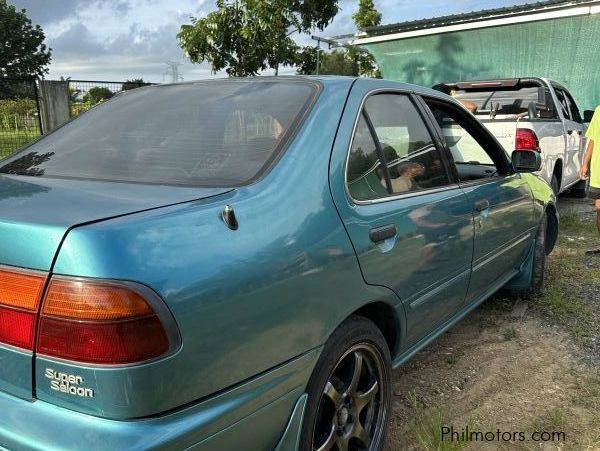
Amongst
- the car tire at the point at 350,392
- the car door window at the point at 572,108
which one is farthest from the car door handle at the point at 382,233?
the car door window at the point at 572,108

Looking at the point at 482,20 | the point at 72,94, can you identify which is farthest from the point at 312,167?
the point at 482,20

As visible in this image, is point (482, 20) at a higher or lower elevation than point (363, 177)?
higher

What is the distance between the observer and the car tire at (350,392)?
6.39ft

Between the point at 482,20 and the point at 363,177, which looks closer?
the point at 363,177

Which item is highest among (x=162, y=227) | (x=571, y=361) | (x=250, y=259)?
(x=162, y=227)

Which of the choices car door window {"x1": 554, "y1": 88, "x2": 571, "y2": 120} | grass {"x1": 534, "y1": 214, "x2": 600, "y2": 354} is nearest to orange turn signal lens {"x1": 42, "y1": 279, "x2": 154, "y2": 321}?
grass {"x1": 534, "y1": 214, "x2": 600, "y2": 354}

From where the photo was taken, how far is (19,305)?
4.75 ft

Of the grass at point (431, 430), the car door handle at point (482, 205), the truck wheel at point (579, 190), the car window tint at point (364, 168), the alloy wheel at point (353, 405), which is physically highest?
the car window tint at point (364, 168)

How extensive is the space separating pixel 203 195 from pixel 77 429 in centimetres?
75

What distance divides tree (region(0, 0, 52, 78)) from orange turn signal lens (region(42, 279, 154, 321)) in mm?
48608

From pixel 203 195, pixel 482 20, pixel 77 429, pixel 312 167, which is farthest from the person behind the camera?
pixel 482 20

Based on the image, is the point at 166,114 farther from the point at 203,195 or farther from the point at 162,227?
the point at 162,227

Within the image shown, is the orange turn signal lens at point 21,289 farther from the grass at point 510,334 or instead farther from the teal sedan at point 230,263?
the grass at point 510,334

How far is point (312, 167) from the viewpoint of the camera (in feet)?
6.48
